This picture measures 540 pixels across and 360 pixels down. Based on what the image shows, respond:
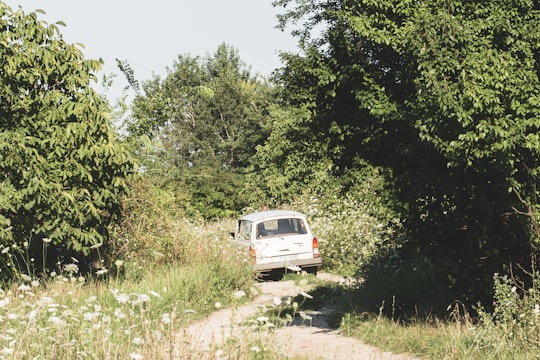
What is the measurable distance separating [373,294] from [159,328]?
20.5ft

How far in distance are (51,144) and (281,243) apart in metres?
7.88

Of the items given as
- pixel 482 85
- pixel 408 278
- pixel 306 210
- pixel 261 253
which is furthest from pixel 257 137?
pixel 482 85

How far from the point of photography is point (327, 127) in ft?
30.7

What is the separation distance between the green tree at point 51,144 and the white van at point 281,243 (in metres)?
6.18

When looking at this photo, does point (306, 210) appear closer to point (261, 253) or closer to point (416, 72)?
point (261, 253)

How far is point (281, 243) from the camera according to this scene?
16266 mm

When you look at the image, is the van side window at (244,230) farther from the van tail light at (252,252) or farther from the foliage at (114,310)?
the foliage at (114,310)

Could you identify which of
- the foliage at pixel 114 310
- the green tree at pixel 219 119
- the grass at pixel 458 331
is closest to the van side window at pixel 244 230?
the foliage at pixel 114 310

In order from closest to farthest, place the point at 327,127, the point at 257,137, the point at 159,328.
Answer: the point at 159,328
the point at 327,127
the point at 257,137

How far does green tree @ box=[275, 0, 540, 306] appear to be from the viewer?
23.4 ft

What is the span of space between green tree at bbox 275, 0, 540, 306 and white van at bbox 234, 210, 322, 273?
6771mm

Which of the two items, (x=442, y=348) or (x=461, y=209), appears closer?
(x=442, y=348)

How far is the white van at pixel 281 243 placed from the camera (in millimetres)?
16000

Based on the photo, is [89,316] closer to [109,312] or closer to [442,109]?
[109,312]
